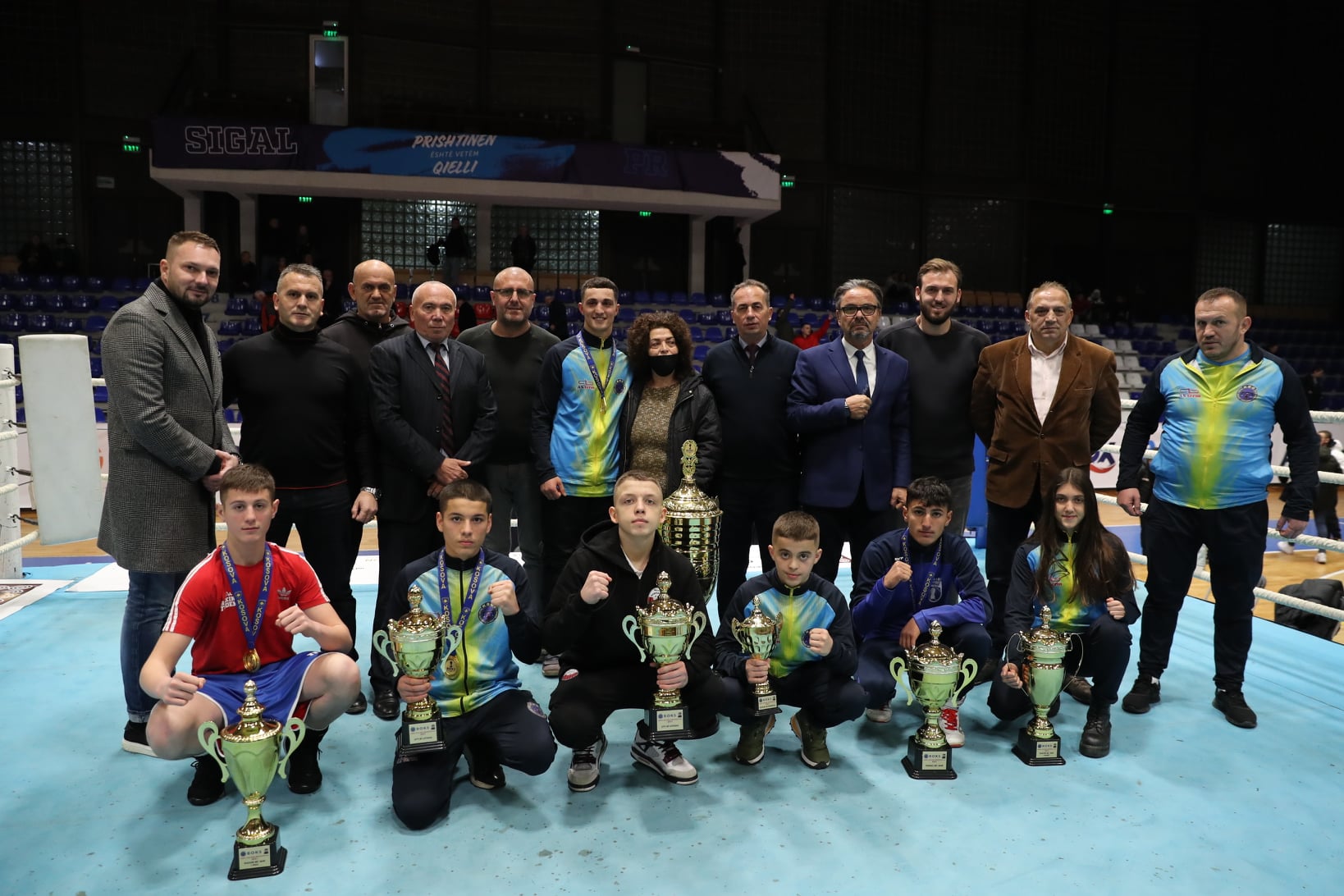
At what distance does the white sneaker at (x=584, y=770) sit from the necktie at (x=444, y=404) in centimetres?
136

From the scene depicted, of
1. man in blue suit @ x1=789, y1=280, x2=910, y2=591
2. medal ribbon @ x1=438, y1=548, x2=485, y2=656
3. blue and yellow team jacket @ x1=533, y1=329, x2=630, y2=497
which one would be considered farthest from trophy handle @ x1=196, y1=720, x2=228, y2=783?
man in blue suit @ x1=789, y1=280, x2=910, y2=591

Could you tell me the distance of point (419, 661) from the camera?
2738 millimetres

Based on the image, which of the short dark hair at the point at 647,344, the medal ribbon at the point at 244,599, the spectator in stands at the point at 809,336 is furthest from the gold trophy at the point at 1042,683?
the spectator in stands at the point at 809,336

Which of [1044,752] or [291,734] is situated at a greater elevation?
[291,734]

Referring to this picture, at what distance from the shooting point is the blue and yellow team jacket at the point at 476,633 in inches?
118

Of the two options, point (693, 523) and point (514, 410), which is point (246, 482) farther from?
point (693, 523)

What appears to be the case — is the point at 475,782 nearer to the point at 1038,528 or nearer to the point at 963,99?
the point at 1038,528

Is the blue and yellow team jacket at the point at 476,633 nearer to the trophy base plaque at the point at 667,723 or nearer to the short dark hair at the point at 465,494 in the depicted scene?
the short dark hair at the point at 465,494

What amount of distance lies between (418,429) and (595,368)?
77 centimetres

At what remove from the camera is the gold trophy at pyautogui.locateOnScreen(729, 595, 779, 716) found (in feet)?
9.82

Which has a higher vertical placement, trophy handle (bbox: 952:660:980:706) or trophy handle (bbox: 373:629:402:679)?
trophy handle (bbox: 373:629:402:679)

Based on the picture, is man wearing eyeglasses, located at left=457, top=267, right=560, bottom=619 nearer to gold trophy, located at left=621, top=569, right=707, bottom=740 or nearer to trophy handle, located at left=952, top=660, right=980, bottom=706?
gold trophy, located at left=621, top=569, right=707, bottom=740

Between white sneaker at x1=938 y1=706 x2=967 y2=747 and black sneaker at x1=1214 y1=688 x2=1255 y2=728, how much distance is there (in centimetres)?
115

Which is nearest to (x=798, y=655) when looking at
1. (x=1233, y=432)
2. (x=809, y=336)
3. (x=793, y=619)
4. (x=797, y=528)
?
(x=793, y=619)
